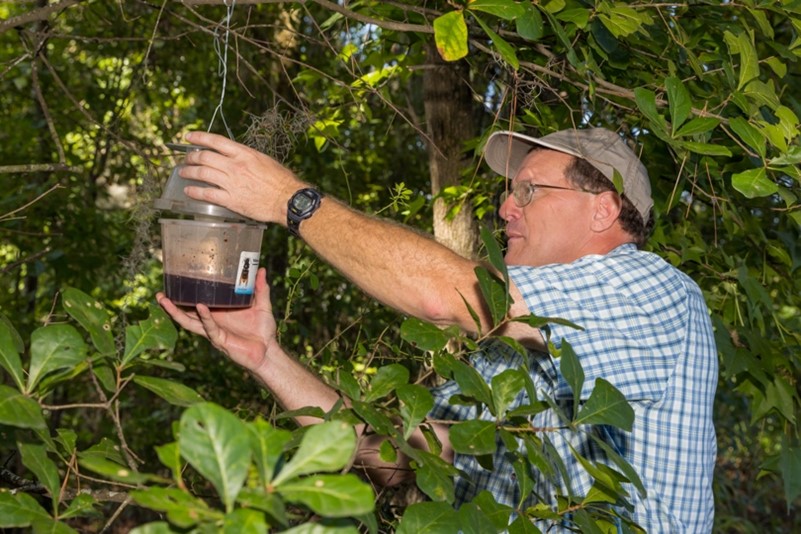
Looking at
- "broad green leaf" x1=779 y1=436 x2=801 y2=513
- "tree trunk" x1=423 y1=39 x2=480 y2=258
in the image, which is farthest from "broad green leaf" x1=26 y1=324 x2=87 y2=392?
"tree trunk" x1=423 y1=39 x2=480 y2=258

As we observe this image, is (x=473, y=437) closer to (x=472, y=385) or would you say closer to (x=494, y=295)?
(x=472, y=385)

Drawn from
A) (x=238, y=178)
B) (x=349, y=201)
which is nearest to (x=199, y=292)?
(x=238, y=178)

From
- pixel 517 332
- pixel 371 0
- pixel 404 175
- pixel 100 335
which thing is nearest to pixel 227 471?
pixel 100 335

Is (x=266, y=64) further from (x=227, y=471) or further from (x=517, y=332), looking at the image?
(x=227, y=471)

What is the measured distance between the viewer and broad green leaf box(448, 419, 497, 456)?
1187 millimetres

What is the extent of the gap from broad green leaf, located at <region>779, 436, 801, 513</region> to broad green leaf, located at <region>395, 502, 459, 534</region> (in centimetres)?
138

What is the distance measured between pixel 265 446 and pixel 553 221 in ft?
5.50

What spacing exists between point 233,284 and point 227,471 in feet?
3.60

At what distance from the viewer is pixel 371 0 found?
2475 mm

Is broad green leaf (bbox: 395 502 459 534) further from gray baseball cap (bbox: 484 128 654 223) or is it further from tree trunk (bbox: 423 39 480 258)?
tree trunk (bbox: 423 39 480 258)

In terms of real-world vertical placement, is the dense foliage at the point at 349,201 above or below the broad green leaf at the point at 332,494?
below

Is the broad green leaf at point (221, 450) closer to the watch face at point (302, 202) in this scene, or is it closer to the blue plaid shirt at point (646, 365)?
the watch face at point (302, 202)

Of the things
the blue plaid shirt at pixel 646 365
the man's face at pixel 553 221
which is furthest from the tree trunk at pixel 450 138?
the blue plaid shirt at pixel 646 365

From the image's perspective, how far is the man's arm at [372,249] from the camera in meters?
1.82
